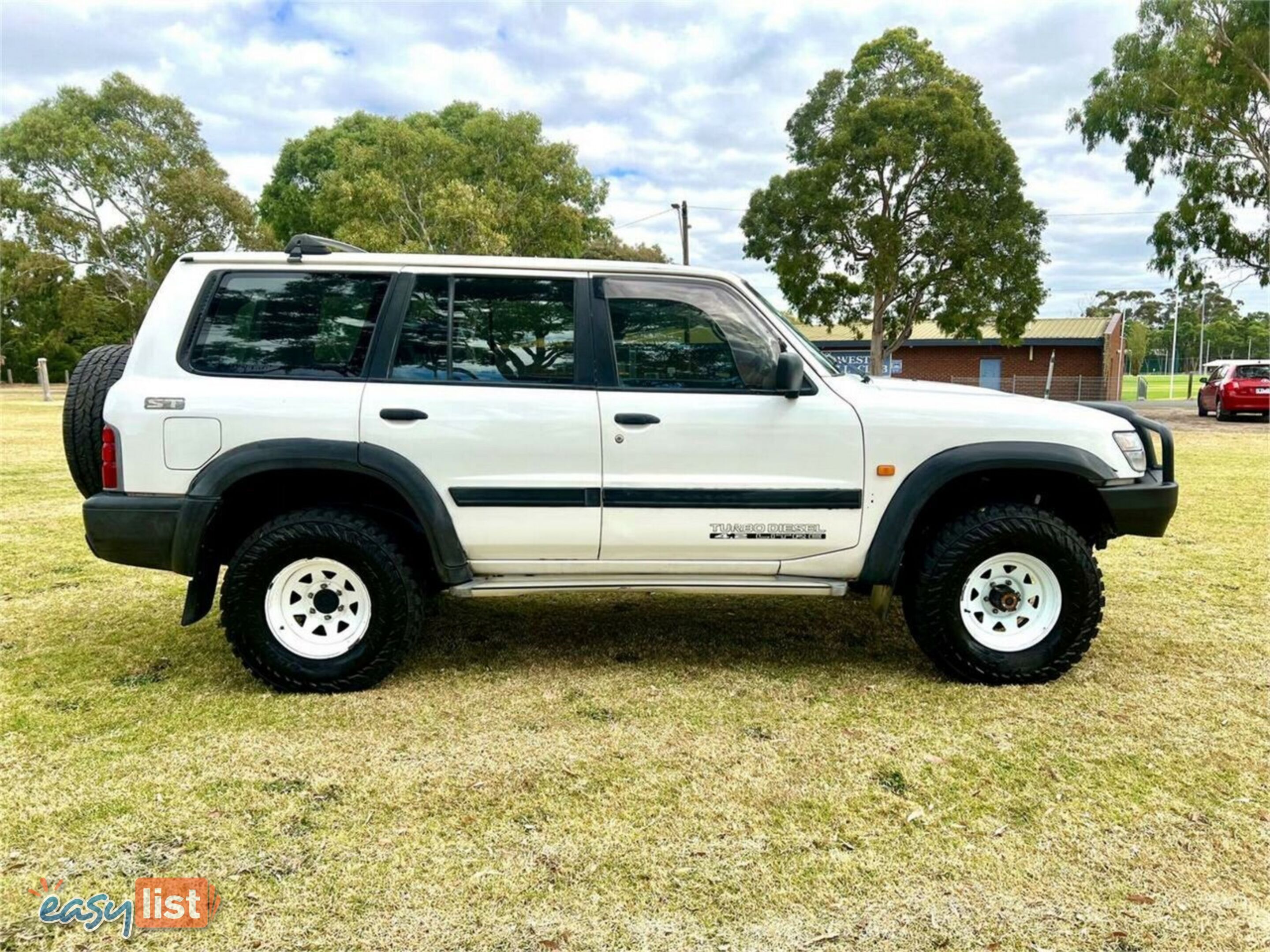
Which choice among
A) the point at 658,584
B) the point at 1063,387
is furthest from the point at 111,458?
the point at 1063,387

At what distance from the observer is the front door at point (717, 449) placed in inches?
139

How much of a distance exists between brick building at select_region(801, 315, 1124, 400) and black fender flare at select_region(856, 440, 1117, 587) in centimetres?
3014

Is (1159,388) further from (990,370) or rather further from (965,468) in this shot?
(965,468)

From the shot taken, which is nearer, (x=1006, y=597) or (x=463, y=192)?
(x=1006, y=597)

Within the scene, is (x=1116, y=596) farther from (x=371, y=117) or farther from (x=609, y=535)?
(x=371, y=117)

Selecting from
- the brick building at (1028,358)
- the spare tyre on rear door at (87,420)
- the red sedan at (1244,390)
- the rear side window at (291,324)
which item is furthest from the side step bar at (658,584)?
the brick building at (1028,358)

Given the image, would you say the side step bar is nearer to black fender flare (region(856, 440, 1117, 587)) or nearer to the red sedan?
black fender flare (region(856, 440, 1117, 587))

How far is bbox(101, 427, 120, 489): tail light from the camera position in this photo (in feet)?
11.2

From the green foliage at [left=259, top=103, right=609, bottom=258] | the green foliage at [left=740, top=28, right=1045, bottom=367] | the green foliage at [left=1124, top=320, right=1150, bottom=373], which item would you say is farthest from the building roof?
the green foliage at [left=1124, top=320, right=1150, bottom=373]

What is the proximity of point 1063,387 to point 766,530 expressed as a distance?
3256 cm

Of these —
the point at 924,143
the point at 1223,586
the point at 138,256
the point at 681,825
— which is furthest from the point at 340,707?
the point at 138,256

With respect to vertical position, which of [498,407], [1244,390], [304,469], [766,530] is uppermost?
[1244,390]

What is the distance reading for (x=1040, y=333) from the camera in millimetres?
33625

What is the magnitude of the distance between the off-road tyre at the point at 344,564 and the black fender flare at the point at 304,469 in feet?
0.60
